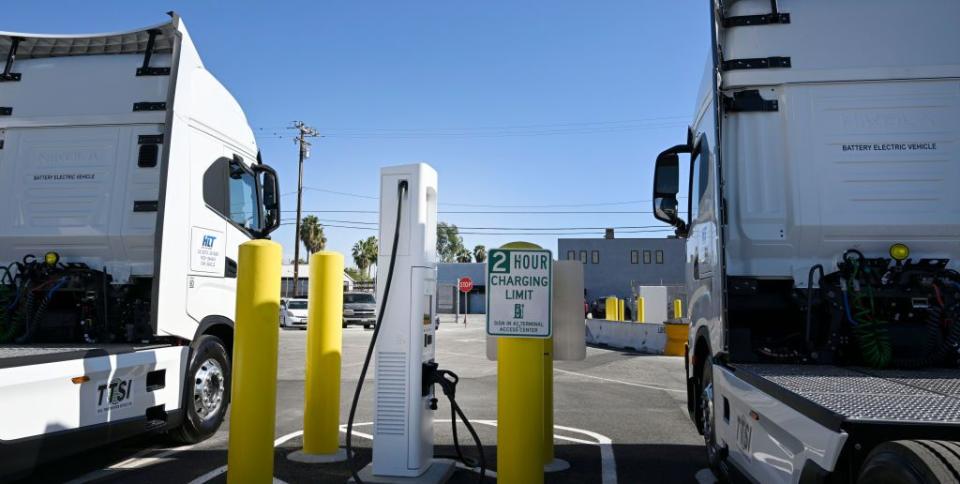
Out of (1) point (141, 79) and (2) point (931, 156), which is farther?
(1) point (141, 79)

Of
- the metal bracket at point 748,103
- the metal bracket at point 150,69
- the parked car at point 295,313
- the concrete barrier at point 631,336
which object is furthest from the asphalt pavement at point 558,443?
the parked car at point 295,313

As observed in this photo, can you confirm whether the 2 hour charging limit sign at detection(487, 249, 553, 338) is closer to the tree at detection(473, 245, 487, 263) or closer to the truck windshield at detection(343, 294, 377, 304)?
the truck windshield at detection(343, 294, 377, 304)

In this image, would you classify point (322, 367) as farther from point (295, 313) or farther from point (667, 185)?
point (295, 313)

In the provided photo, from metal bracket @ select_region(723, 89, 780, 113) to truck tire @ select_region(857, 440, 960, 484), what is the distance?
11.3 ft

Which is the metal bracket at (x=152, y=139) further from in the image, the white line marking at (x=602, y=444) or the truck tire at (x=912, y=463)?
the truck tire at (x=912, y=463)

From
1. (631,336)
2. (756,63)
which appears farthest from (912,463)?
(631,336)

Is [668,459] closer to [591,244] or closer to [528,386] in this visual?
[528,386]

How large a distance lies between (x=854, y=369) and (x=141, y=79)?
6.62m

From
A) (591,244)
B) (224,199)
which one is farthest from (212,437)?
(591,244)

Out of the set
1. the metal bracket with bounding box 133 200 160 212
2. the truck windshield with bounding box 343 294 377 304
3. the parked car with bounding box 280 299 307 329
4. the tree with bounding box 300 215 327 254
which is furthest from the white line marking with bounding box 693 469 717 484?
the tree with bounding box 300 215 327 254

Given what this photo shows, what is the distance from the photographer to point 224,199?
6602mm

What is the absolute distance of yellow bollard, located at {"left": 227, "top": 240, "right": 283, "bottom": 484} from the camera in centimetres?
421

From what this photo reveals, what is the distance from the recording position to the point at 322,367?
5633 mm

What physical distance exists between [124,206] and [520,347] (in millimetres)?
4347
